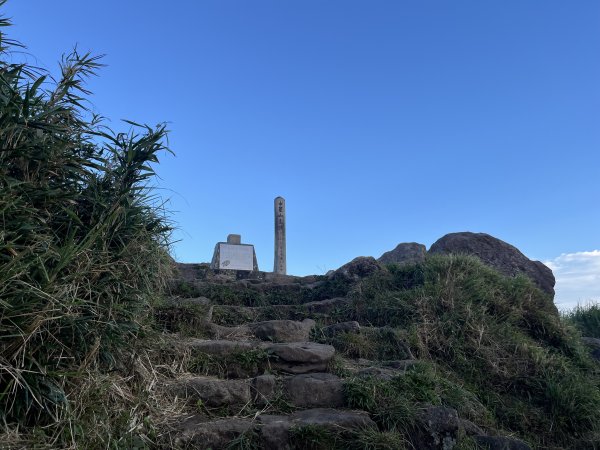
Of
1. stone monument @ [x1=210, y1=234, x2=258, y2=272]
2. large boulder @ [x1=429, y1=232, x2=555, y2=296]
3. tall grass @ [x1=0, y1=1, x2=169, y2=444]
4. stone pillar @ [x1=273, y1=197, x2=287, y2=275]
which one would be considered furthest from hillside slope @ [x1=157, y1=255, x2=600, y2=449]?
stone pillar @ [x1=273, y1=197, x2=287, y2=275]

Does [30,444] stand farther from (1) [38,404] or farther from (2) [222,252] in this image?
(2) [222,252]

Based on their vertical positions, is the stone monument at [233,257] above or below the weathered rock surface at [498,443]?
above

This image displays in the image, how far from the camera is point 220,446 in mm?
3627

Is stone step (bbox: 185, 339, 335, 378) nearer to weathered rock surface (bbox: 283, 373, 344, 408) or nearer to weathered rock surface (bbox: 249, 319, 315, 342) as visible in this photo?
weathered rock surface (bbox: 283, 373, 344, 408)

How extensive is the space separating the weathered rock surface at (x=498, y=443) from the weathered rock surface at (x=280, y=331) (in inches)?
78.6

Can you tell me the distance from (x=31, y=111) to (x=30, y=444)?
213cm

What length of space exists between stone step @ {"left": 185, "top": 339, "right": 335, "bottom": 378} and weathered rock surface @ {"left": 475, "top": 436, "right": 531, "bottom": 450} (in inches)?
55.7

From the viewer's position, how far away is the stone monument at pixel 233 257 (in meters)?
11.1

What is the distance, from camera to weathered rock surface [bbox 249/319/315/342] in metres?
5.37

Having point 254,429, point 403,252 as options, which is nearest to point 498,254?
point 403,252

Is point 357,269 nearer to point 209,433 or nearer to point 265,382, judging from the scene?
point 265,382

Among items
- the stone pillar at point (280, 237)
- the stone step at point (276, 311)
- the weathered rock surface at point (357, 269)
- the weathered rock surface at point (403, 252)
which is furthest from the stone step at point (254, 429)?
the stone pillar at point (280, 237)

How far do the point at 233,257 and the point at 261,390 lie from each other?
23.5 feet

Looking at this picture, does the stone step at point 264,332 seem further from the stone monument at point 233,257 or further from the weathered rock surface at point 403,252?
the weathered rock surface at point 403,252
